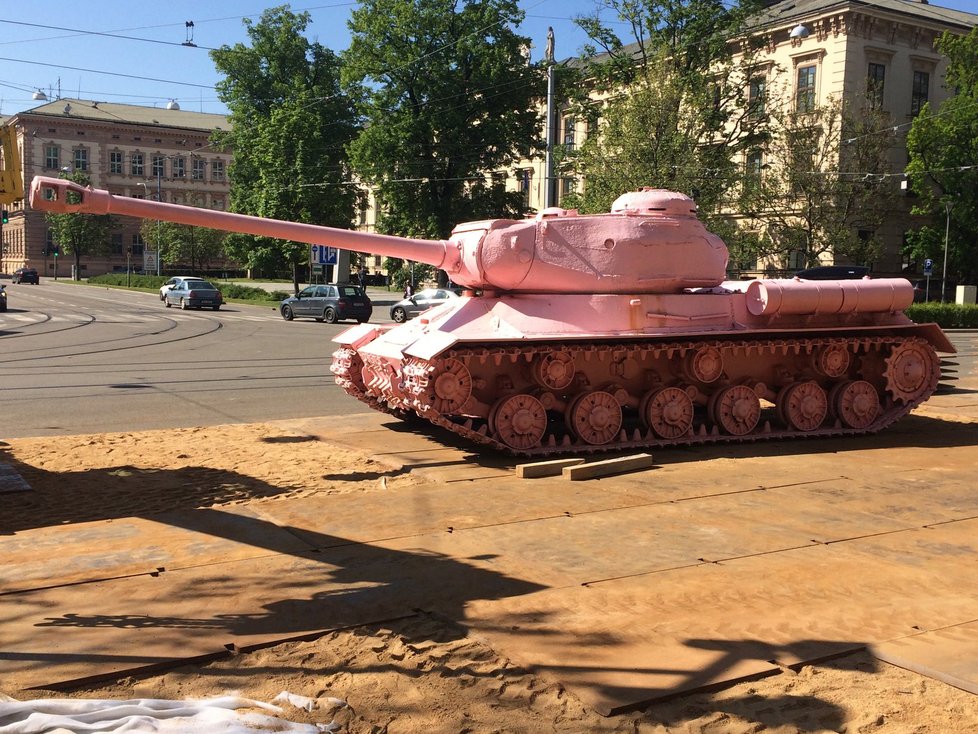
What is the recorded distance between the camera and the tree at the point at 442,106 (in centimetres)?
4519

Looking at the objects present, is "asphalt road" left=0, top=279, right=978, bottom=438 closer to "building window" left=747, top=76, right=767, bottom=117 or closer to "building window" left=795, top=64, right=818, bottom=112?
"building window" left=747, top=76, right=767, bottom=117

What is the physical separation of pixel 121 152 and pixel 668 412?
268ft

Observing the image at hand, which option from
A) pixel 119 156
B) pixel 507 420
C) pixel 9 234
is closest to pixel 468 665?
pixel 507 420

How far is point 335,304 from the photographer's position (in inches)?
1419

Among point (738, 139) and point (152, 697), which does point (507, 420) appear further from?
point (738, 139)

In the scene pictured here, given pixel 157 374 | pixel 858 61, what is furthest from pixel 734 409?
pixel 858 61

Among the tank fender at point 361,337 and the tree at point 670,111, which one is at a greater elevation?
the tree at point 670,111

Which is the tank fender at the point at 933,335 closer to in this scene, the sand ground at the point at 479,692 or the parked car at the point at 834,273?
the parked car at the point at 834,273

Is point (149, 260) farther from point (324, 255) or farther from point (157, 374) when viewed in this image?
point (157, 374)

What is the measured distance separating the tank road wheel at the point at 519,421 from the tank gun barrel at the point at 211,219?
6.87ft

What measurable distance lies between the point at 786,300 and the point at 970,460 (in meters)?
2.64

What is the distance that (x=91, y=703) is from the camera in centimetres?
426

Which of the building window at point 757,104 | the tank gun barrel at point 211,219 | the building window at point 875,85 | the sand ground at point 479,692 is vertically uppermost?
the building window at point 875,85

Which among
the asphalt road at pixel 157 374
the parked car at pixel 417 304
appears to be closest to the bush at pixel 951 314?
the parked car at pixel 417 304
